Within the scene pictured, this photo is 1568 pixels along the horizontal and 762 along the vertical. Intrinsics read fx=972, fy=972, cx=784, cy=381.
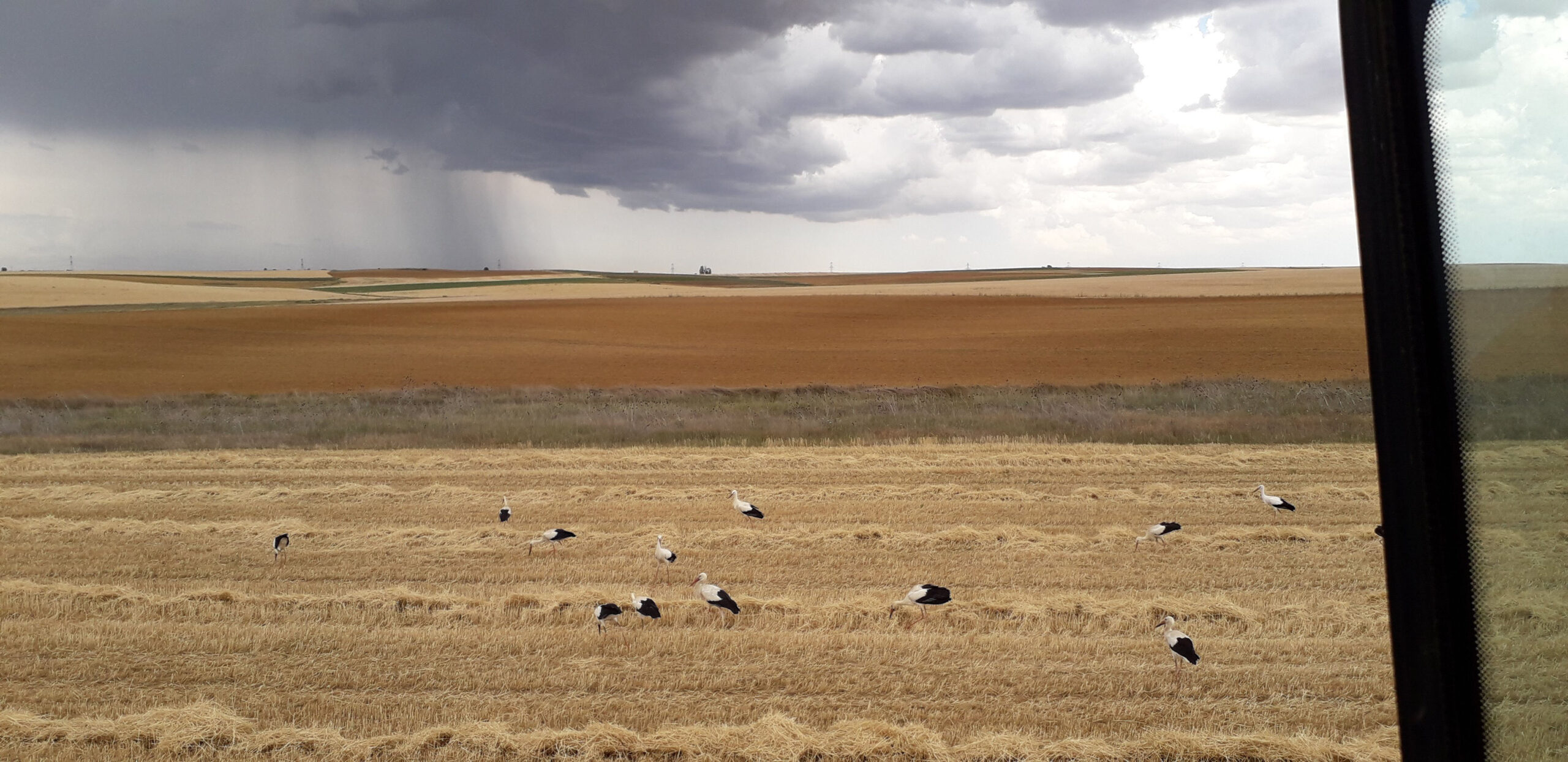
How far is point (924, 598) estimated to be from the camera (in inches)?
307

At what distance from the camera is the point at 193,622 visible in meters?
7.87

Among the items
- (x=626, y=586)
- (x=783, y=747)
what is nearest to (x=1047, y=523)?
(x=626, y=586)

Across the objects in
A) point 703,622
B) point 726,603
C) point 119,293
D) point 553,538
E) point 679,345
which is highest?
point 119,293

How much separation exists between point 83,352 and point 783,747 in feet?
147

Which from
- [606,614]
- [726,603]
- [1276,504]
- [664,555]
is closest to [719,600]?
[726,603]

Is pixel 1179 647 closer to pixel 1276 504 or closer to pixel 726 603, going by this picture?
pixel 726 603

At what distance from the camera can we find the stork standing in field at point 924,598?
305 inches

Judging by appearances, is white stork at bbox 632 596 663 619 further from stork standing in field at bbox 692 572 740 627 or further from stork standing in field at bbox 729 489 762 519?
stork standing in field at bbox 729 489 762 519

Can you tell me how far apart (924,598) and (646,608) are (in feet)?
7.24

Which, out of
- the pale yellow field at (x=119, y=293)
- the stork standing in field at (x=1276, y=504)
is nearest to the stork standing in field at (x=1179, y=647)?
the stork standing in field at (x=1276, y=504)

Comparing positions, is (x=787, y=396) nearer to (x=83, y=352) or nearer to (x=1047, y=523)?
(x=1047, y=523)

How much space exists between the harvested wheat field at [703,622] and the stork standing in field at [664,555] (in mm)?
103

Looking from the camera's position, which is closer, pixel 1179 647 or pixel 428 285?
pixel 1179 647

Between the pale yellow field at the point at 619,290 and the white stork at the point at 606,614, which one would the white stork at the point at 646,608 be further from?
the pale yellow field at the point at 619,290
